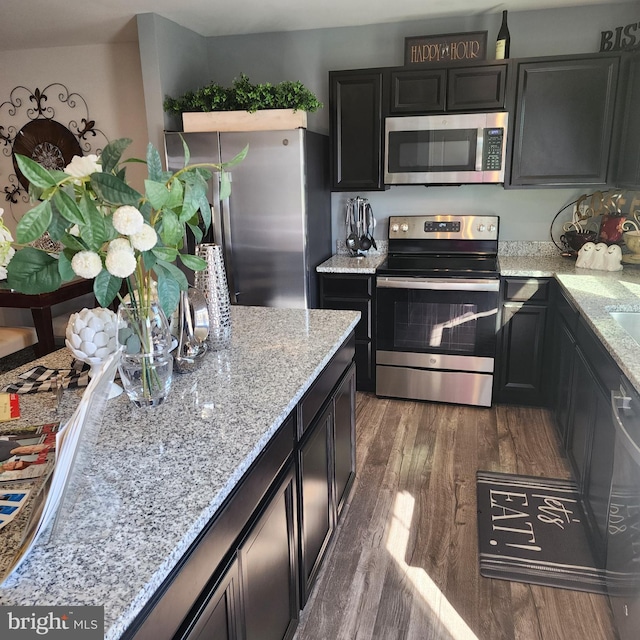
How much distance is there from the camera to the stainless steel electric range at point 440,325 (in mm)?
3367

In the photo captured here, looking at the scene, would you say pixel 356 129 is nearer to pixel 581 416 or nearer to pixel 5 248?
pixel 581 416

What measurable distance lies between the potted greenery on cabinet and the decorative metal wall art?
123 cm

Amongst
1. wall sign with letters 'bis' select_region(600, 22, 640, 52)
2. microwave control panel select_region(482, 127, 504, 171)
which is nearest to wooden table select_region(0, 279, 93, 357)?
microwave control panel select_region(482, 127, 504, 171)

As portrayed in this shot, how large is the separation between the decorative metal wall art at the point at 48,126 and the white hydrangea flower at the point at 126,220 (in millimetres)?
3643

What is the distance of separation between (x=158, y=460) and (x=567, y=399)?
89.8 inches

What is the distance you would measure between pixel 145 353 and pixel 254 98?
2397 mm

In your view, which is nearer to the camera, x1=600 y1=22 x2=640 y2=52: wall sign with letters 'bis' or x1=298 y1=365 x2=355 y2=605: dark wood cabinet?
x1=298 y1=365 x2=355 y2=605: dark wood cabinet

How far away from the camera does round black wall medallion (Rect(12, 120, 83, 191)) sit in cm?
436

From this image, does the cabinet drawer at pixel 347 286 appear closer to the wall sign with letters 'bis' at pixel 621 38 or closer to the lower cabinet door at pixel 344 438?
the lower cabinet door at pixel 344 438

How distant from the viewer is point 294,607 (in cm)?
170

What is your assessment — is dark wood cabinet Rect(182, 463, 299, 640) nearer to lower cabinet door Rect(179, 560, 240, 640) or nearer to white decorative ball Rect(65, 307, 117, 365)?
lower cabinet door Rect(179, 560, 240, 640)

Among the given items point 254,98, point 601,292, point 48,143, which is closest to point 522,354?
point 601,292

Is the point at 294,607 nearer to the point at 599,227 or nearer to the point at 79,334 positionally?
the point at 79,334

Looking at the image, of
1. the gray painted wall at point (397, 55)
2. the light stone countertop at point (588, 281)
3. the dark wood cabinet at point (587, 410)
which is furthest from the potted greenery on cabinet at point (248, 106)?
the dark wood cabinet at point (587, 410)
